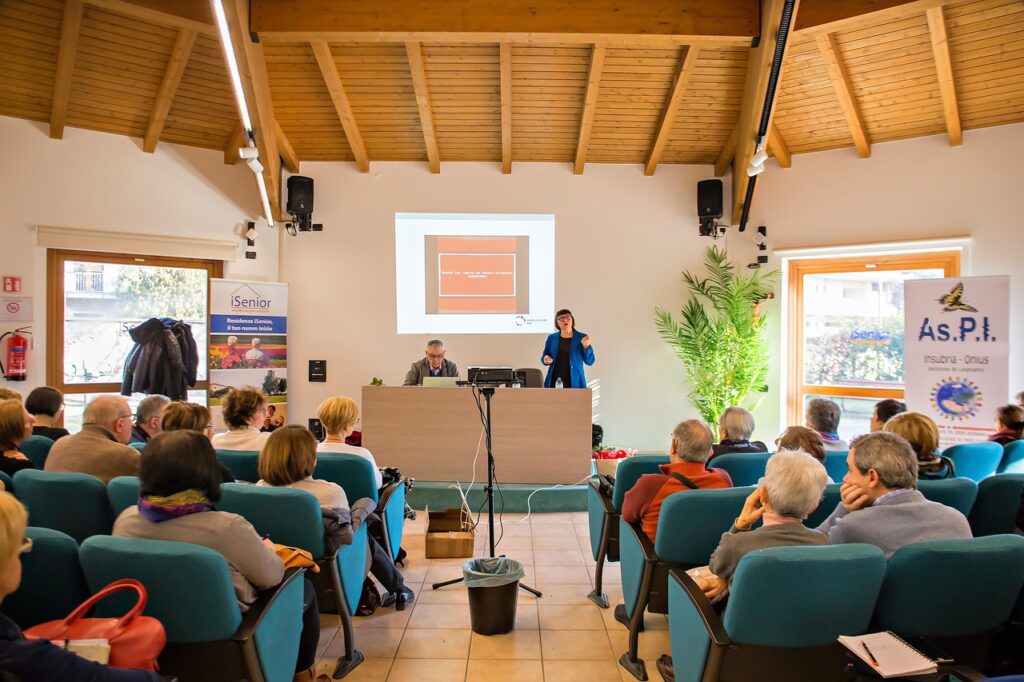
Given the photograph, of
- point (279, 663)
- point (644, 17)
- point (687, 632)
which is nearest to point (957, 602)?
point (687, 632)

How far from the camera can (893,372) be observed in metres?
6.45

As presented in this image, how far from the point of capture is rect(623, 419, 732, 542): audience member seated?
8.61 ft

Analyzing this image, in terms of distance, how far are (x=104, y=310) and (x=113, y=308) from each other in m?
0.08

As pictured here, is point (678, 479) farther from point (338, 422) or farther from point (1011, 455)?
point (1011, 455)

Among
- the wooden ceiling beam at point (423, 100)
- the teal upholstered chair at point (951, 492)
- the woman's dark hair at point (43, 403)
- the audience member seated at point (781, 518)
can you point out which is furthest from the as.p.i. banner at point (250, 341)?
the teal upholstered chair at point (951, 492)

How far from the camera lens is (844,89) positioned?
586 centimetres

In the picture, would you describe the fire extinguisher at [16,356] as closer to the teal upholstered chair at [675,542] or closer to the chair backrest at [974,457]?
the teal upholstered chair at [675,542]

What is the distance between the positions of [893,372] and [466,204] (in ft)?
16.3

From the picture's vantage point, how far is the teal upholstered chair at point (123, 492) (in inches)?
90.1

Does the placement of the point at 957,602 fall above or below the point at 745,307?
below

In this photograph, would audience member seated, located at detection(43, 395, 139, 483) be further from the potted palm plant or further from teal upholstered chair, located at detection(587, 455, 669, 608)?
the potted palm plant

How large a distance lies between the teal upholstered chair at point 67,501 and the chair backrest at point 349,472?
2.91 feet

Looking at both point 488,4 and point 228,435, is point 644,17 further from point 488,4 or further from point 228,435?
point 228,435

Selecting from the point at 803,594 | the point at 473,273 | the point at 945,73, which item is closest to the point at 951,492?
the point at 803,594
